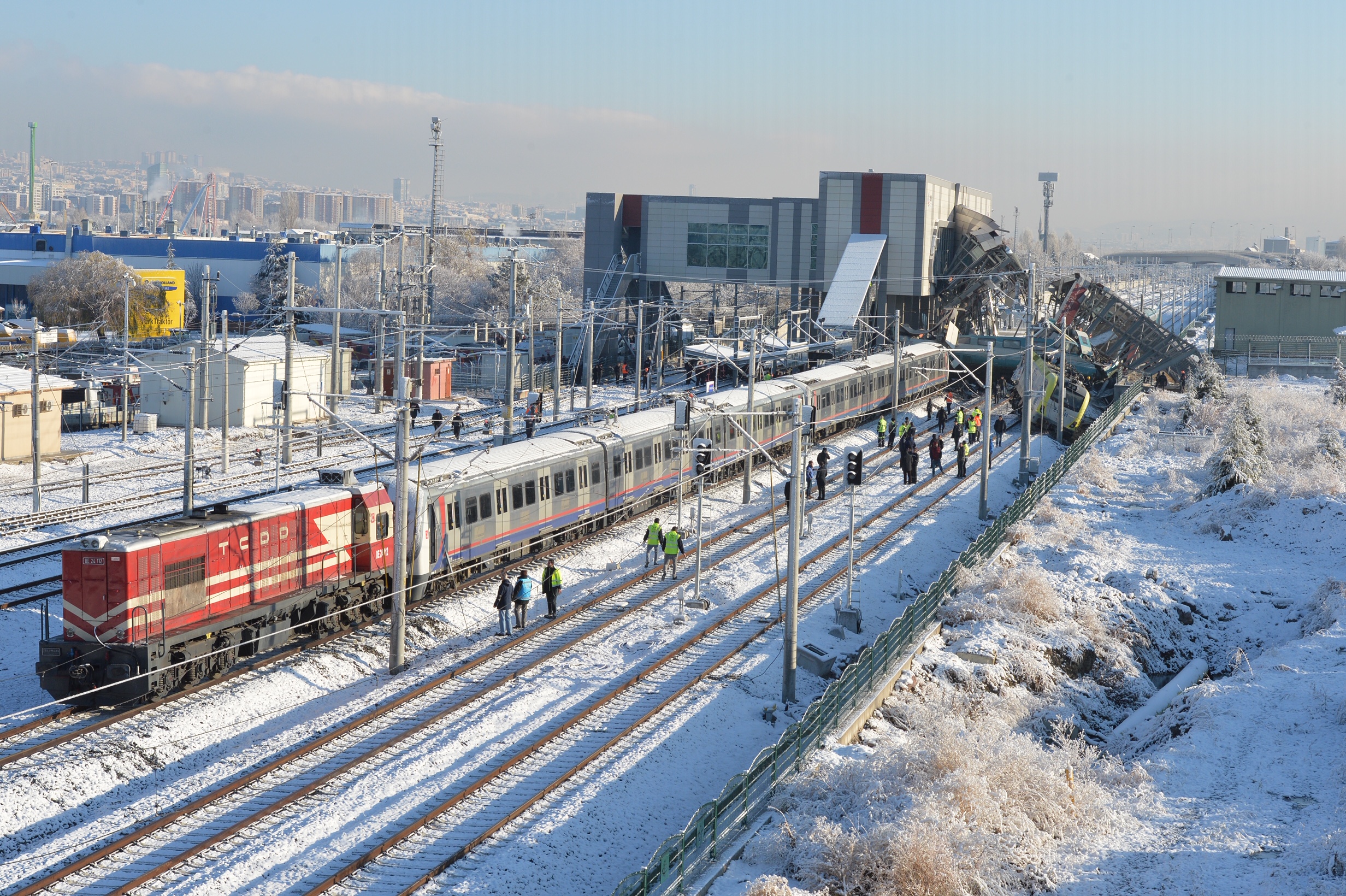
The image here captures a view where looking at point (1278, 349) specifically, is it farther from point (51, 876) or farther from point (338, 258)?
point (51, 876)

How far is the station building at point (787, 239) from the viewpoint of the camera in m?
72.6

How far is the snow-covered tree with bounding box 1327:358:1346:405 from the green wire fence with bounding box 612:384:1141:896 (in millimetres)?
38473

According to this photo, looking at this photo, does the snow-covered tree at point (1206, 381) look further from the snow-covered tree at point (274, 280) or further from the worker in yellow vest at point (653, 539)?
the snow-covered tree at point (274, 280)

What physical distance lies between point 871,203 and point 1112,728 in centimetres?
5364

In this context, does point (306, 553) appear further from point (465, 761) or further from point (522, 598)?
point (465, 761)

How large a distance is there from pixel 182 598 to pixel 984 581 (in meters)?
16.9

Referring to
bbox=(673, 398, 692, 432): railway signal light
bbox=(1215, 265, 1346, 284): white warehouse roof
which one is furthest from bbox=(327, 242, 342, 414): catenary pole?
bbox=(1215, 265, 1346, 284): white warehouse roof

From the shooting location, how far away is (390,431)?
48125 millimetres

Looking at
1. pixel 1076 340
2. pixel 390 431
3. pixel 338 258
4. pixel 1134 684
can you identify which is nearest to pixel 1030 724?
pixel 1134 684

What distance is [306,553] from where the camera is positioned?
22.5m

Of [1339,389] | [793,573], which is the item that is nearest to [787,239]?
[1339,389]

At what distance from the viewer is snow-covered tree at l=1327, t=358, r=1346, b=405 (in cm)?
5834

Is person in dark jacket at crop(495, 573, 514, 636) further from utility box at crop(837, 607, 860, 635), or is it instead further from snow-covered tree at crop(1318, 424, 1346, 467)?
snow-covered tree at crop(1318, 424, 1346, 467)

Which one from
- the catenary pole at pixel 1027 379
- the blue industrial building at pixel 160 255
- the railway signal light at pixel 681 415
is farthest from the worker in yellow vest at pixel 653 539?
the blue industrial building at pixel 160 255
